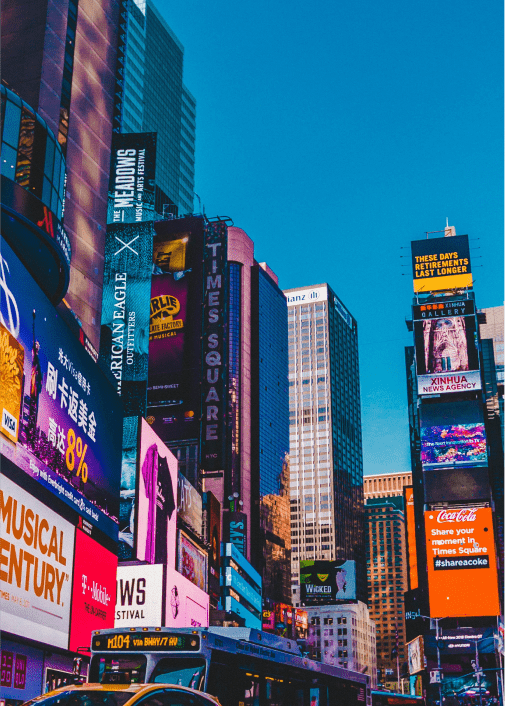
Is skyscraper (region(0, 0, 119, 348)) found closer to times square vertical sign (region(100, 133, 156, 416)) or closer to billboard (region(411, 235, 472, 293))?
times square vertical sign (region(100, 133, 156, 416))

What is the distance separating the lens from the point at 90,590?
118 feet

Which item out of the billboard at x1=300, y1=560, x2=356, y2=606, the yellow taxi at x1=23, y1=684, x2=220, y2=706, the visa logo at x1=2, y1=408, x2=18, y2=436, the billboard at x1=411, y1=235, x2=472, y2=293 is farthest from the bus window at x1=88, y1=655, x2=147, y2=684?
the billboard at x1=300, y1=560, x2=356, y2=606

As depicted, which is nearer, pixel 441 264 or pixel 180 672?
pixel 180 672

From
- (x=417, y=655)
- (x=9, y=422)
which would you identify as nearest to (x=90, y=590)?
(x=9, y=422)

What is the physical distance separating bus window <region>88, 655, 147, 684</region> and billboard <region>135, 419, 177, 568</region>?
29.6 m

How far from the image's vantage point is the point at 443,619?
323 feet

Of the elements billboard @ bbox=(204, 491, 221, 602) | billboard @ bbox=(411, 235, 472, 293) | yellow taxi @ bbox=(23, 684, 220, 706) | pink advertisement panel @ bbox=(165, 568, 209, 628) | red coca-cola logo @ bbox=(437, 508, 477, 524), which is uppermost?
billboard @ bbox=(411, 235, 472, 293)

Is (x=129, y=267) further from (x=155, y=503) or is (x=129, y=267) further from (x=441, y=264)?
(x=441, y=264)

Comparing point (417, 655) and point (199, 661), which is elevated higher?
point (417, 655)

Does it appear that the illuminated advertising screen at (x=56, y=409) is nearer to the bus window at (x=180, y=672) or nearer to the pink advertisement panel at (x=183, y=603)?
the bus window at (x=180, y=672)

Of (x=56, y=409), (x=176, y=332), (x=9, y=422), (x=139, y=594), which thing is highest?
(x=176, y=332)

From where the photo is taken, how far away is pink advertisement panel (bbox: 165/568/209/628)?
171ft

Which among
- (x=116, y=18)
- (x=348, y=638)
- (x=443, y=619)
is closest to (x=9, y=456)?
(x=116, y=18)

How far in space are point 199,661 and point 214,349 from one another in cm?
8721
